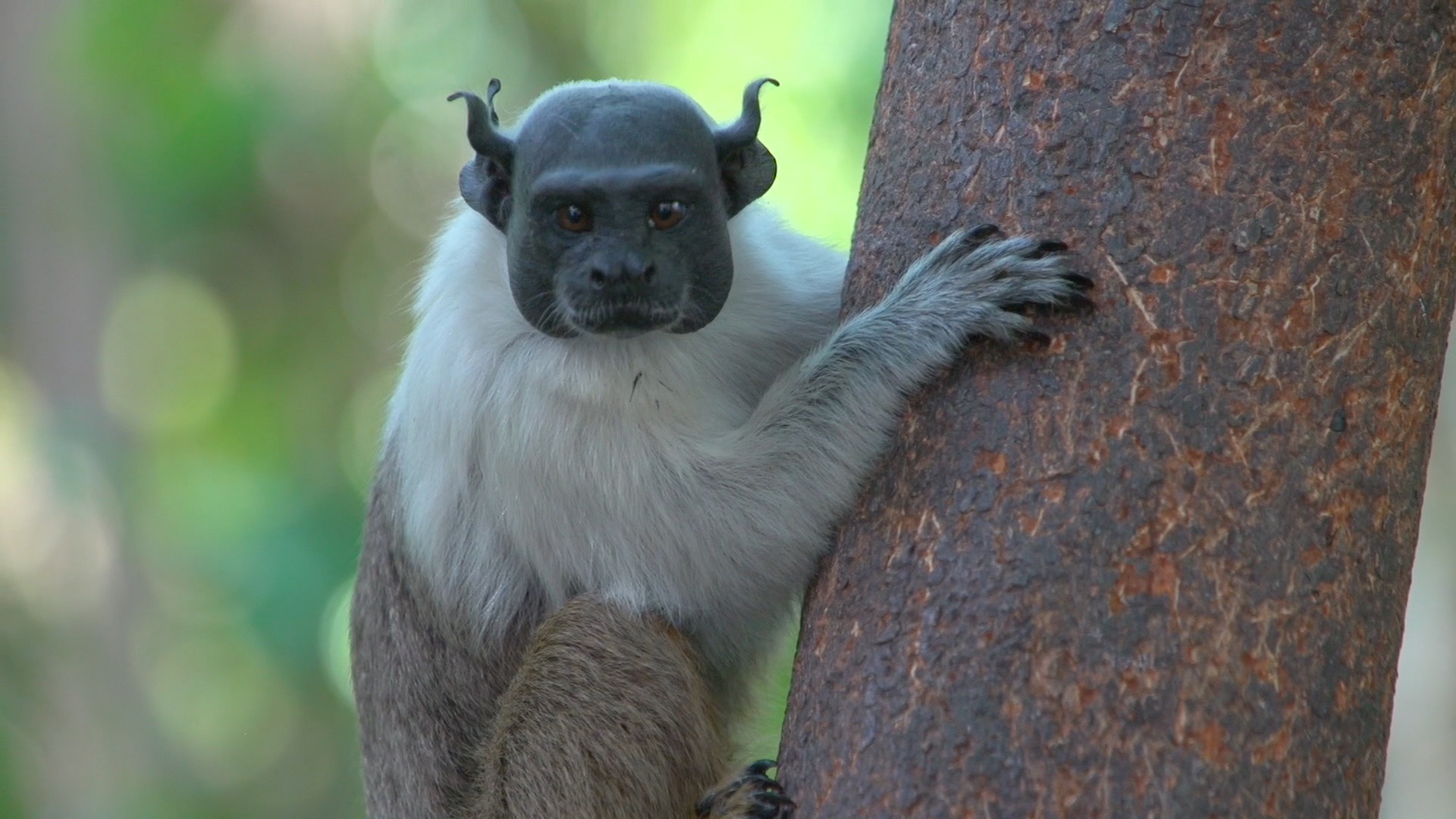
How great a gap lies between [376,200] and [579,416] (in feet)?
55.6

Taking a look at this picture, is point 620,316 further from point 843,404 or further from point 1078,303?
point 1078,303

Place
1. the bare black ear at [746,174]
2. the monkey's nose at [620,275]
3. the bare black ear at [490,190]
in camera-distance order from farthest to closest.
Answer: the bare black ear at [746,174] → the bare black ear at [490,190] → the monkey's nose at [620,275]

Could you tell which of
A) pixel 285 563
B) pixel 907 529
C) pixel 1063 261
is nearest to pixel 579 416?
pixel 907 529

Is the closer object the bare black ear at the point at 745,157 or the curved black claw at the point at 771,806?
the curved black claw at the point at 771,806

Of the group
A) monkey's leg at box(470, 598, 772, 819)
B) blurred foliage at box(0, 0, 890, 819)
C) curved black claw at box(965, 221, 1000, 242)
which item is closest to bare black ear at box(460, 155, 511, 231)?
monkey's leg at box(470, 598, 772, 819)

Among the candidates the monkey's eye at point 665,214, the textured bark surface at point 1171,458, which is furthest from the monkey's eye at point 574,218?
the textured bark surface at point 1171,458

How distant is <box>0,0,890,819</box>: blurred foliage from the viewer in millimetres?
15914

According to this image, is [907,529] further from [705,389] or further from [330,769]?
[330,769]

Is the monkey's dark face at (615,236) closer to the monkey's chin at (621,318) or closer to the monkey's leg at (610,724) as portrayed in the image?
the monkey's chin at (621,318)

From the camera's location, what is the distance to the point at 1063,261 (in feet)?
12.3

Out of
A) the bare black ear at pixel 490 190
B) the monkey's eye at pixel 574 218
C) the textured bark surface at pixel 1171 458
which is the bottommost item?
the textured bark surface at pixel 1171 458

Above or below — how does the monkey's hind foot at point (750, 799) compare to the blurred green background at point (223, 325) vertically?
below

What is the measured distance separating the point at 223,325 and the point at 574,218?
57.0ft

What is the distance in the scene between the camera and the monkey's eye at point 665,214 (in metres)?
4.93
